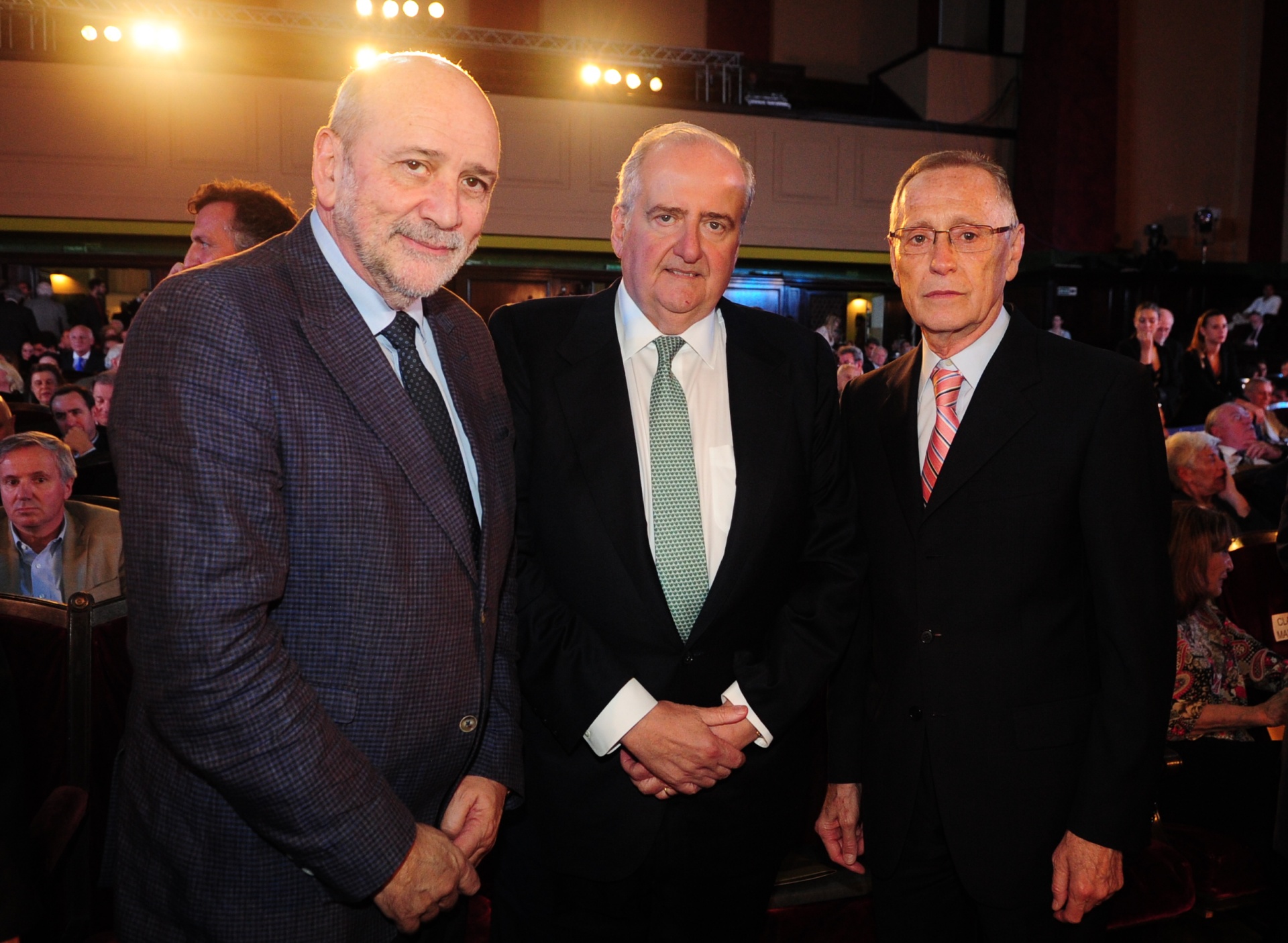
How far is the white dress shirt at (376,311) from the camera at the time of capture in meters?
1.25

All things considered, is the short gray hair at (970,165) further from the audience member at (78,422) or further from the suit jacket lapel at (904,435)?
the audience member at (78,422)

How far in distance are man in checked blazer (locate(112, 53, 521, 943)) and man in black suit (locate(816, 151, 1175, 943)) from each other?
679 mm

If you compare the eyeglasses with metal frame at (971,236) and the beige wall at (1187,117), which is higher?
the beige wall at (1187,117)

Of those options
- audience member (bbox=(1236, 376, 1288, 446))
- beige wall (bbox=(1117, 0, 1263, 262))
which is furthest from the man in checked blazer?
beige wall (bbox=(1117, 0, 1263, 262))

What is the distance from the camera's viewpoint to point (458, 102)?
1.22 m

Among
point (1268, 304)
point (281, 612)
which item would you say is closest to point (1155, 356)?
point (1268, 304)

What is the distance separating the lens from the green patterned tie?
59.4 inches

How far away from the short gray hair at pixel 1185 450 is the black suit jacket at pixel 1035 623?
2712 millimetres

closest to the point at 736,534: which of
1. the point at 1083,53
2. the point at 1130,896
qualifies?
the point at 1130,896

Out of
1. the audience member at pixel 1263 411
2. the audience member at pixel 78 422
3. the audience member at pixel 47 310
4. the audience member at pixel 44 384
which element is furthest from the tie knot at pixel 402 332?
the audience member at pixel 47 310

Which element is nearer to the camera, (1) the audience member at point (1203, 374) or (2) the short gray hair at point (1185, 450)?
(2) the short gray hair at point (1185, 450)

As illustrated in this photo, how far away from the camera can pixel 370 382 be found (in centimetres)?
117

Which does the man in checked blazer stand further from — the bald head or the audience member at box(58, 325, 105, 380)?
the audience member at box(58, 325, 105, 380)

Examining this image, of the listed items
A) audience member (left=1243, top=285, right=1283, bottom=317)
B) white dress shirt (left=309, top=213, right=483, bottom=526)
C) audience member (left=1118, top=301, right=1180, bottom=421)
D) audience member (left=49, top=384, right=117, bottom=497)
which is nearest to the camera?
white dress shirt (left=309, top=213, right=483, bottom=526)
